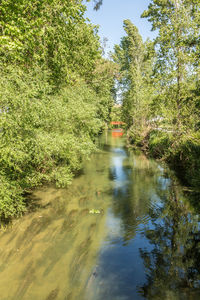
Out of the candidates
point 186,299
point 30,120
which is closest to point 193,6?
point 30,120

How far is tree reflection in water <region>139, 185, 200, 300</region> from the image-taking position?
607 cm

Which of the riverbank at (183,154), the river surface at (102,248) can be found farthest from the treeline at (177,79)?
the river surface at (102,248)

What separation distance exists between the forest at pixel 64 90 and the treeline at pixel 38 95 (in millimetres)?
40

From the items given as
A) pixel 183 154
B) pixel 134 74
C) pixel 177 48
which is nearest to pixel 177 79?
pixel 177 48

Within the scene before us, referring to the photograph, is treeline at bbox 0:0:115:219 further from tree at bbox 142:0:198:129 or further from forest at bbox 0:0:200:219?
tree at bbox 142:0:198:129

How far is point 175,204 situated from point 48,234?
6.77 m

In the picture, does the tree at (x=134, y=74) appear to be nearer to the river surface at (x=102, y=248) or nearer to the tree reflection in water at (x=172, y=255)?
the river surface at (x=102, y=248)

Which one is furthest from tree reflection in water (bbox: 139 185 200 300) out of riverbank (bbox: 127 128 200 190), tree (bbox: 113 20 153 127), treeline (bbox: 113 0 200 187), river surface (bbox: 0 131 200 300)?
tree (bbox: 113 20 153 127)

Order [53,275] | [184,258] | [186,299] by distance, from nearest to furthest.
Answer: [186,299], [53,275], [184,258]

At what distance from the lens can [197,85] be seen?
54.2 feet

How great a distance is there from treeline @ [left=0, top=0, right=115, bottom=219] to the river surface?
4.26ft

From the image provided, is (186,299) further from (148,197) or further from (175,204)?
(148,197)

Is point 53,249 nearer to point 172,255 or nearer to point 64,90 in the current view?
point 172,255

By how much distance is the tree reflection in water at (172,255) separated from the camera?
19.9ft
